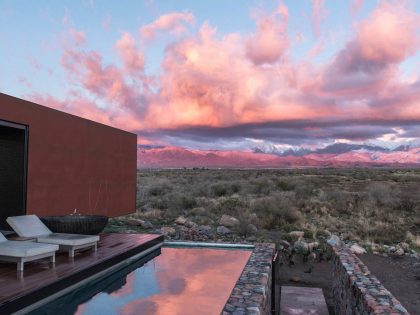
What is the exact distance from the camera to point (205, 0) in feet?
44.2

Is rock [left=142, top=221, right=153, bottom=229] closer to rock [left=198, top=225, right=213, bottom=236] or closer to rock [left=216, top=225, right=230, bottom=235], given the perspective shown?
rock [left=198, top=225, right=213, bottom=236]

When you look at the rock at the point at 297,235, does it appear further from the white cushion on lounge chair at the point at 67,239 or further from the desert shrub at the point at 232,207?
the white cushion on lounge chair at the point at 67,239

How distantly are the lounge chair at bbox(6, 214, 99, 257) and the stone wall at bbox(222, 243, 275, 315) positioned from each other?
224 centimetres

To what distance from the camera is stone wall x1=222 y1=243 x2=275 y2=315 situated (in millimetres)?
3604

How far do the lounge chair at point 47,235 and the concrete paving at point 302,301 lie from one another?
3.01 meters

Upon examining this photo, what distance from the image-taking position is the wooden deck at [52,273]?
12.1 ft

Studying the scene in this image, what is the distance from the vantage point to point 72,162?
9.16 meters

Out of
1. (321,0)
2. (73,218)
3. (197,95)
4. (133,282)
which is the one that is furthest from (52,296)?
(197,95)

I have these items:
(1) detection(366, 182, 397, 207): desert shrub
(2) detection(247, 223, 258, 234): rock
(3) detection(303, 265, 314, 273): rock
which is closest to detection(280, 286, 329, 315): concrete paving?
Answer: (3) detection(303, 265, 314, 273): rock

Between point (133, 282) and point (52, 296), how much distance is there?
114cm

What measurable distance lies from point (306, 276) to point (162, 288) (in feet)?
13.9

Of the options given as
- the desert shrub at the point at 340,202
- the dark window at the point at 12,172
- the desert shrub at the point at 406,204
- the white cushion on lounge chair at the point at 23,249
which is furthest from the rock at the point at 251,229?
the desert shrub at the point at 406,204

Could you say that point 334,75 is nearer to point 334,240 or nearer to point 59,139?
point 334,240

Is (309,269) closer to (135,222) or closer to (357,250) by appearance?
(357,250)
